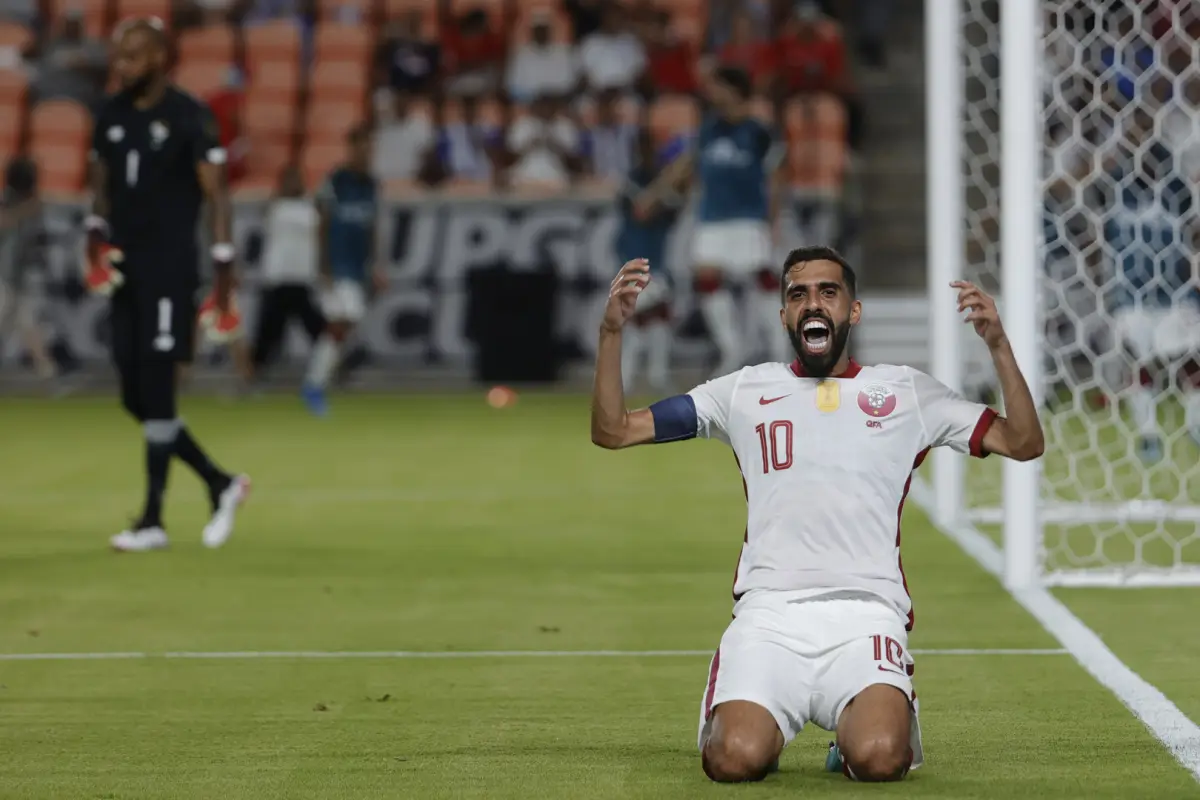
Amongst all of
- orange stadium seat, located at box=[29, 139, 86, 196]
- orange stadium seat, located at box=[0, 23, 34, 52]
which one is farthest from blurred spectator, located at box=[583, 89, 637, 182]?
orange stadium seat, located at box=[0, 23, 34, 52]

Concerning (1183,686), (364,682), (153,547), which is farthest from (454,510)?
(1183,686)

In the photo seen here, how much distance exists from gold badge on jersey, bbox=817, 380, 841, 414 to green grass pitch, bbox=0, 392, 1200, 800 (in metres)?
0.79

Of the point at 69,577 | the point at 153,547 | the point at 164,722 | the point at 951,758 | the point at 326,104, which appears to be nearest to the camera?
the point at 951,758

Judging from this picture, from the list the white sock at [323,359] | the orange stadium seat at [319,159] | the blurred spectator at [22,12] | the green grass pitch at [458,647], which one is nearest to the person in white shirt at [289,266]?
the white sock at [323,359]

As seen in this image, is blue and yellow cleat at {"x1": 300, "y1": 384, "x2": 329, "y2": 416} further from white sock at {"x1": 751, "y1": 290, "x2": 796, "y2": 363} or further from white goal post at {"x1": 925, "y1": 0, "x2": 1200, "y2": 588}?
white goal post at {"x1": 925, "y1": 0, "x2": 1200, "y2": 588}

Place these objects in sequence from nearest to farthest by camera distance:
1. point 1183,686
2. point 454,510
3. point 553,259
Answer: point 1183,686, point 454,510, point 553,259

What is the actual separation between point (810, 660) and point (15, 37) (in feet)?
60.5

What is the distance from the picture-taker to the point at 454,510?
33.6 feet

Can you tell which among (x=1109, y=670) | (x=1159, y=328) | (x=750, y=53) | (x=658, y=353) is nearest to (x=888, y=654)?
(x=1109, y=670)

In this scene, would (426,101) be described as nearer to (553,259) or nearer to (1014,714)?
(553,259)

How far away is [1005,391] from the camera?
4676 mm

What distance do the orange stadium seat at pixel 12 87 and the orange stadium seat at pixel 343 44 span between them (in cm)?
287

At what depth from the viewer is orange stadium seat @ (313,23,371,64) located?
20.9 metres

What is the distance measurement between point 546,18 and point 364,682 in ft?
49.1
